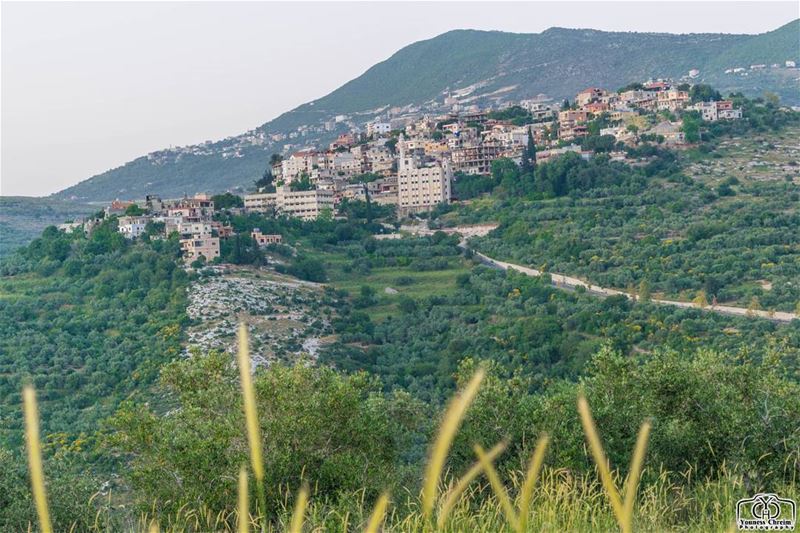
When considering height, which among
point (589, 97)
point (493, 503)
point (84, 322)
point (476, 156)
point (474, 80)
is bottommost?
point (84, 322)

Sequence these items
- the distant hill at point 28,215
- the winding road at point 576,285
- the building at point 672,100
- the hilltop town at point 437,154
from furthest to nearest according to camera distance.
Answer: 1. the distant hill at point 28,215
2. the building at point 672,100
3. the hilltop town at point 437,154
4. the winding road at point 576,285

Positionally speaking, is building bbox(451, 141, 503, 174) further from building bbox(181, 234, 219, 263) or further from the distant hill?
the distant hill

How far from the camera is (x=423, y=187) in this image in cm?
5084

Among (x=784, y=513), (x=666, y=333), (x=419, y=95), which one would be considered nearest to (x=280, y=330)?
(x=666, y=333)

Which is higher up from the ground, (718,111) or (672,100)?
(672,100)

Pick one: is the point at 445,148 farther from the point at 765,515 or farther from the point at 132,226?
the point at 765,515

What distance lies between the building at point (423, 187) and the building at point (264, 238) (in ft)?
34.7

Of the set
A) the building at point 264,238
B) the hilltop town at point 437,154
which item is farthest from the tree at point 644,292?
the hilltop town at point 437,154

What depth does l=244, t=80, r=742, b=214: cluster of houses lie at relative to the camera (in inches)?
2003

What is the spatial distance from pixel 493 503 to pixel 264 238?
1380 inches

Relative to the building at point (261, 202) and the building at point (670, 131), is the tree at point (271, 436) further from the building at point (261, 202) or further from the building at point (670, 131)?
the building at point (670, 131)

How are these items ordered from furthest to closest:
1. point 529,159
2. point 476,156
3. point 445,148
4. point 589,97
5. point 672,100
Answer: point 589,97
point 445,148
point 672,100
point 476,156
point 529,159

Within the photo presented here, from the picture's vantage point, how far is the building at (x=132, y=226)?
134ft

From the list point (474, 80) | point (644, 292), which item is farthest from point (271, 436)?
point (474, 80)
